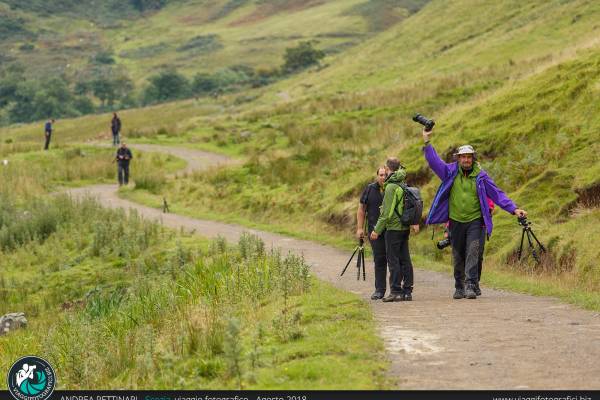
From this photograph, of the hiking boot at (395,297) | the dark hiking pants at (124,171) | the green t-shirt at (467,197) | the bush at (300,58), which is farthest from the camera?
the bush at (300,58)

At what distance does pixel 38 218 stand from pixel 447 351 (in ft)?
60.6

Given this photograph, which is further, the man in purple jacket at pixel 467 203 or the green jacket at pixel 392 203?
the green jacket at pixel 392 203

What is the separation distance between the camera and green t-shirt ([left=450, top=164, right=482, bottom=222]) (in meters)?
12.3

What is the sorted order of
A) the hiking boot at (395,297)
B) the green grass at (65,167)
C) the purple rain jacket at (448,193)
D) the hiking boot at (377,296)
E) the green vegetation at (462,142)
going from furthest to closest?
the green grass at (65,167)
the green vegetation at (462,142)
the hiking boot at (377,296)
the hiking boot at (395,297)
the purple rain jacket at (448,193)

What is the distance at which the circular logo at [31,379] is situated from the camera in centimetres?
805

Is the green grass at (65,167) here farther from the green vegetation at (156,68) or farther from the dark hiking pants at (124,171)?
the green vegetation at (156,68)

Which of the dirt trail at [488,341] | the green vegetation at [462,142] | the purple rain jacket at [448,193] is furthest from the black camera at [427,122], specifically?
the green vegetation at [462,142]

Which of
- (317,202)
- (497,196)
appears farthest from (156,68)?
(497,196)

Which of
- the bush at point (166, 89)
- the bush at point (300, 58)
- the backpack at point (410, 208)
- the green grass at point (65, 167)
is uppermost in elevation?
the bush at point (300, 58)

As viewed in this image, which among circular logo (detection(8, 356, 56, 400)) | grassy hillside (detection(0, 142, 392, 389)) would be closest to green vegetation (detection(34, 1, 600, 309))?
grassy hillside (detection(0, 142, 392, 389))

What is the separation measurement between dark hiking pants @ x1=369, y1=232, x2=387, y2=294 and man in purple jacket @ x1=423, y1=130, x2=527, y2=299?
3.34 feet

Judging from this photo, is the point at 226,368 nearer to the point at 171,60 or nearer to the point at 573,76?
the point at 573,76

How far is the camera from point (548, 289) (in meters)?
12.9

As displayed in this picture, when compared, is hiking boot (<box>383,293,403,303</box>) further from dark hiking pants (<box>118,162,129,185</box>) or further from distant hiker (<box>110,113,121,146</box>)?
distant hiker (<box>110,113,121,146</box>)
